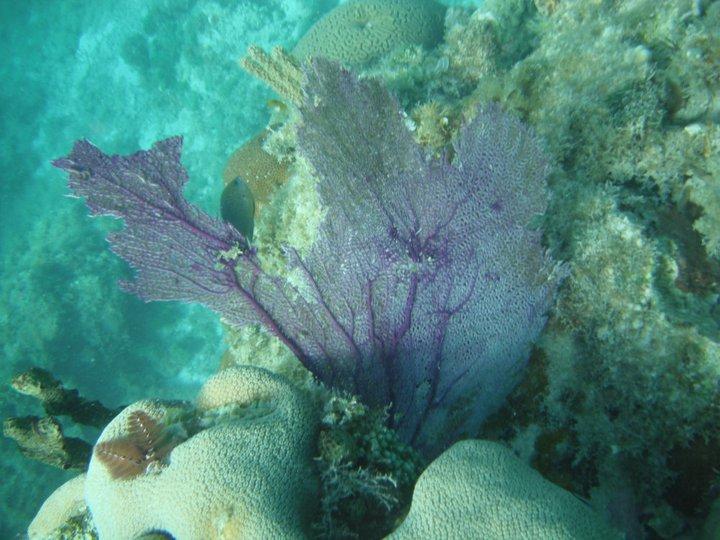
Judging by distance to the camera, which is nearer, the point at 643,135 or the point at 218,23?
the point at 643,135

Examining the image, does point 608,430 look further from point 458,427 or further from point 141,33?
point 141,33

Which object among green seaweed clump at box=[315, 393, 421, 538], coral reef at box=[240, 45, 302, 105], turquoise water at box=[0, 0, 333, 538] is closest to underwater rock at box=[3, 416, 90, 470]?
green seaweed clump at box=[315, 393, 421, 538]

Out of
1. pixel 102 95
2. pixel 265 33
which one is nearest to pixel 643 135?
pixel 265 33

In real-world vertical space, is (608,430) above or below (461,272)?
below

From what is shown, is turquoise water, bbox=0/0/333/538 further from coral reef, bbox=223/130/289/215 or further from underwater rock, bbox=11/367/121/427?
underwater rock, bbox=11/367/121/427

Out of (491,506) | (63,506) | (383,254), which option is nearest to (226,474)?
(491,506)

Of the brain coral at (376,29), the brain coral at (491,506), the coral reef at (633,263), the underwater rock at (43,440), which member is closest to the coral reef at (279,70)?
the brain coral at (376,29)

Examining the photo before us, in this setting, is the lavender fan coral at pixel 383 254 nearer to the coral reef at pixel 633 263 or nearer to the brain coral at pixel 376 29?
the coral reef at pixel 633 263
